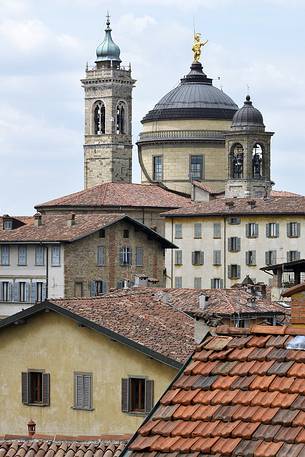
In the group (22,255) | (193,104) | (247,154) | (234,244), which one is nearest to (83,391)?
(22,255)

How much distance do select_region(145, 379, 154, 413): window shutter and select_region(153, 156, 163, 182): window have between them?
106 metres

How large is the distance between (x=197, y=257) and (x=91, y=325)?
74552 mm

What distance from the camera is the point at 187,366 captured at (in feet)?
41.9

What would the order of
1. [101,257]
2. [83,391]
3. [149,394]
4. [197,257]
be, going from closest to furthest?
[149,394], [83,391], [101,257], [197,257]

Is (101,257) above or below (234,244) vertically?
below

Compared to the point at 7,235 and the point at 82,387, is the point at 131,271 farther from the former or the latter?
the point at 82,387

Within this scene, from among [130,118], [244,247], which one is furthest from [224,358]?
[130,118]

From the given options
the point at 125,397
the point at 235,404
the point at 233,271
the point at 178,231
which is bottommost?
the point at 125,397

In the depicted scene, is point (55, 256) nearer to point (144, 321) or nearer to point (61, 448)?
point (144, 321)

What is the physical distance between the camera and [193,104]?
136m

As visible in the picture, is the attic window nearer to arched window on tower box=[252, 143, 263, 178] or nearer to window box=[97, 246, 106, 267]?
window box=[97, 246, 106, 267]

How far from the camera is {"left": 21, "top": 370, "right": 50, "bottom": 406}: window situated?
1228 inches

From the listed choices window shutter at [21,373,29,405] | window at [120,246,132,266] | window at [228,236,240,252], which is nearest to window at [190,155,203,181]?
window at [228,236,240,252]

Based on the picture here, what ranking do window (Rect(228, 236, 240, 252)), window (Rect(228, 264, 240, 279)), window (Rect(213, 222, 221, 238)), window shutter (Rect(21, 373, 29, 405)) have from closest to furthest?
window shutter (Rect(21, 373, 29, 405)), window (Rect(228, 236, 240, 252)), window (Rect(228, 264, 240, 279)), window (Rect(213, 222, 221, 238))
